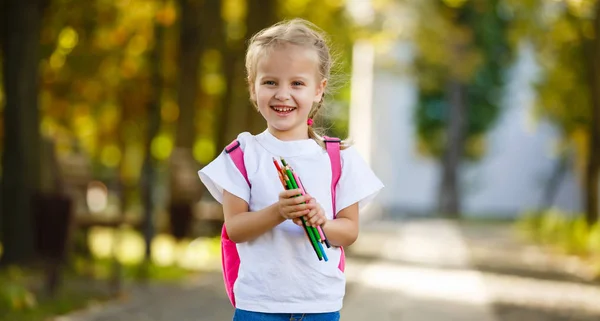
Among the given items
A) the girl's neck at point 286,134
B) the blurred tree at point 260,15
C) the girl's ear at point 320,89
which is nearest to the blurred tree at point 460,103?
the blurred tree at point 260,15

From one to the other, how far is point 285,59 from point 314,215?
1.76ft

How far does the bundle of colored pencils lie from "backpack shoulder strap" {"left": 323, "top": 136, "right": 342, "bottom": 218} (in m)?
0.22

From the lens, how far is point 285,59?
3725 millimetres

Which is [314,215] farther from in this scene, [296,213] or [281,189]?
[281,189]

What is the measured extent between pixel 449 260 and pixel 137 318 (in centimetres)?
1002

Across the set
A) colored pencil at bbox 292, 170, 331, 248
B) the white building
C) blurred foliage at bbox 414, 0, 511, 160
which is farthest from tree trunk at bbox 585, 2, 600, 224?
the white building

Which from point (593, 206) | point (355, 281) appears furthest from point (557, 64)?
point (355, 281)

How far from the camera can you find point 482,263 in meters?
18.1

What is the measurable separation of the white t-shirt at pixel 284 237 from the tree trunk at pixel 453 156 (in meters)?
44.5

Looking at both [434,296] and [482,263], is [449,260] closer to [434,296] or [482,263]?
[482,263]

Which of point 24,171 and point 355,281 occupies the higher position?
point 24,171

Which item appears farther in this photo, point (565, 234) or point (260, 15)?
point (565, 234)

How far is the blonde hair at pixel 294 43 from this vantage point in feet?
12.3

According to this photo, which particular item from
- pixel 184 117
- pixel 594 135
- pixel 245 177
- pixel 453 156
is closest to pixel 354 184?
pixel 245 177
